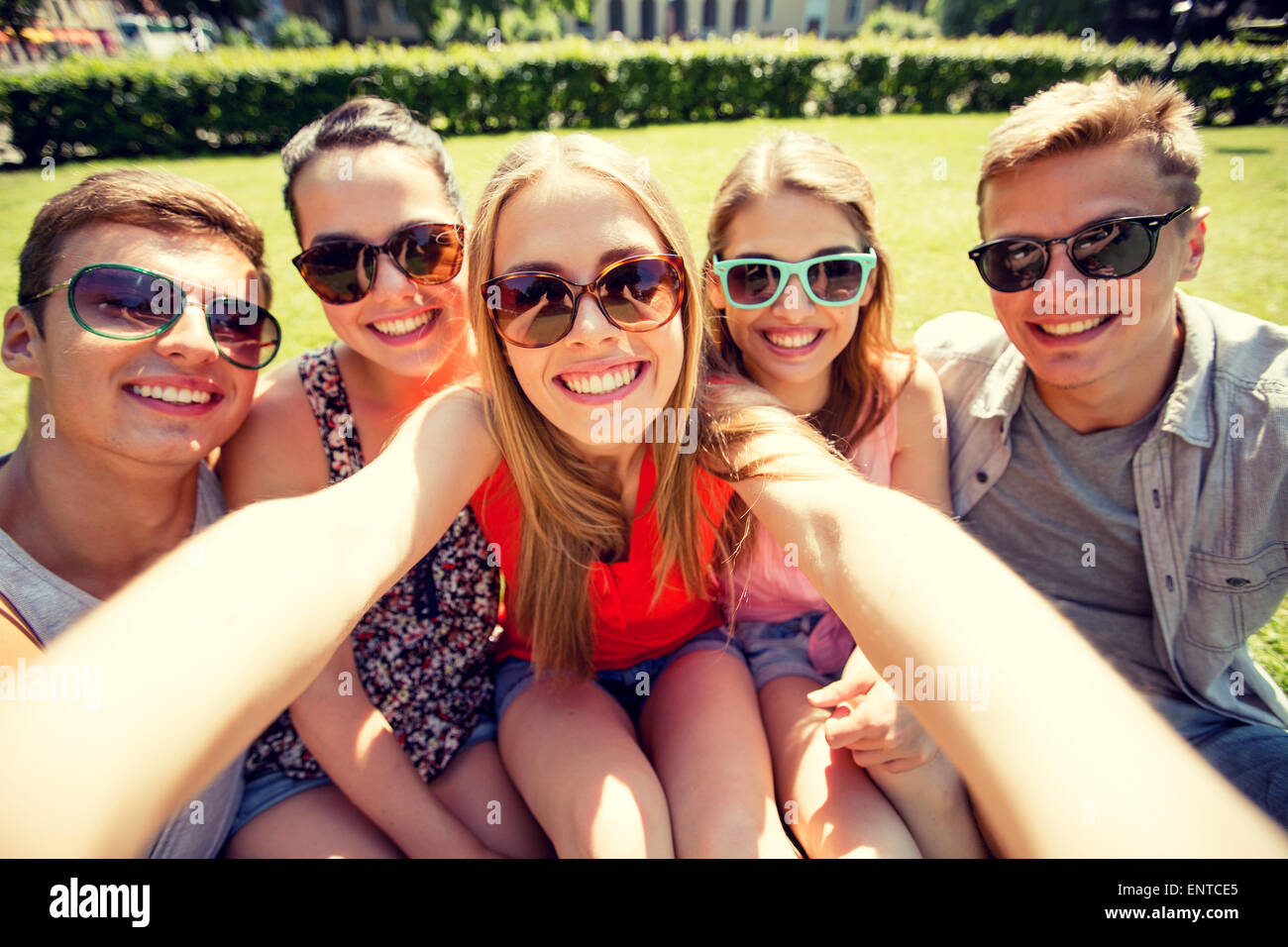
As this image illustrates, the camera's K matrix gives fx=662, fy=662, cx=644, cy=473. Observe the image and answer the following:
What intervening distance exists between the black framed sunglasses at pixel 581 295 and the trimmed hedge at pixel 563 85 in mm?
16643

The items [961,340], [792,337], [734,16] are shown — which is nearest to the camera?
[792,337]

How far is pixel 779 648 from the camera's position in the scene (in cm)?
256

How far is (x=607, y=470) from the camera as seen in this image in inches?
90.9

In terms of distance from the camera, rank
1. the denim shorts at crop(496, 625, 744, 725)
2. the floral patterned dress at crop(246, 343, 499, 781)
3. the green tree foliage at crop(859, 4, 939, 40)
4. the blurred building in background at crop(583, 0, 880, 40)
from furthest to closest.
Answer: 1. the blurred building in background at crop(583, 0, 880, 40)
2. the green tree foliage at crop(859, 4, 939, 40)
3. the denim shorts at crop(496, 625, 744, 725)
4. the floral patterned dress at crop(246, 343, 499, 781)

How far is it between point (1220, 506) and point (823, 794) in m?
1.72

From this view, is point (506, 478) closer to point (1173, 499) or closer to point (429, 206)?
point (429, 206)

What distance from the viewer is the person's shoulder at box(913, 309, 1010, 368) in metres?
2.84

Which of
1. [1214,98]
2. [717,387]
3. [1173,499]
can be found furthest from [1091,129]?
[1214,98]

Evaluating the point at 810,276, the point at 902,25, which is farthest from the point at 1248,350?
the point at 902,25

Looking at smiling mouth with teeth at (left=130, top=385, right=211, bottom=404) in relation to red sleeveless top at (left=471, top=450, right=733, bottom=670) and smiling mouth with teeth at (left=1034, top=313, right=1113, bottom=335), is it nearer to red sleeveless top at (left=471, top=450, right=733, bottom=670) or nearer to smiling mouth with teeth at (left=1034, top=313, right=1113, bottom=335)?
red sleeveless top at (left=471, top=450, right=733, bottom=670)

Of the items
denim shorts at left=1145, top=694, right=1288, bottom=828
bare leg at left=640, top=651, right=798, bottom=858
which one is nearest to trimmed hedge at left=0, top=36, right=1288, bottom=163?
bare leg at left=640, top=651, right=798, bottom=858

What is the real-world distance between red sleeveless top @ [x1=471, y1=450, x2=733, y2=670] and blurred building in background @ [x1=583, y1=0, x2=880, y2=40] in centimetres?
6366

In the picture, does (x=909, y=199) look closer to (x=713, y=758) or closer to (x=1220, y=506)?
(x=1220, y=506)

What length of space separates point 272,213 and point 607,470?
424 inches
